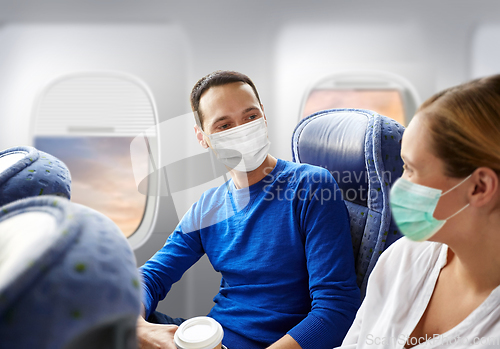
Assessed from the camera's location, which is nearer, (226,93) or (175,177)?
(226,93)

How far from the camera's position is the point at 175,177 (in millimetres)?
2371

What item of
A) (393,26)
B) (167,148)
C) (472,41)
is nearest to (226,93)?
(167,148)

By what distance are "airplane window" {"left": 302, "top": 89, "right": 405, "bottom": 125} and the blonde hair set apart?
139cm

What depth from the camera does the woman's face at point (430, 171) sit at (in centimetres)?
89

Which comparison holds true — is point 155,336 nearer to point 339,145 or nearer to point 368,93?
point 339,145

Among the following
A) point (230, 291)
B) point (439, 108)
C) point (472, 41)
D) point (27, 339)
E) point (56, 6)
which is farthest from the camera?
point (56, 6)

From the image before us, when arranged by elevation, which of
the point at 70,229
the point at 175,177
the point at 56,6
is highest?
the point at 56,6

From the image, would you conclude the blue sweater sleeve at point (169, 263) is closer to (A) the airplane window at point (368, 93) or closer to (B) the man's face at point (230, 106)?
(B) the man's face at point (230, 106)

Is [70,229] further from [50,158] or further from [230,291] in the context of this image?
[230,291]

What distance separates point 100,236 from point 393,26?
235 cm

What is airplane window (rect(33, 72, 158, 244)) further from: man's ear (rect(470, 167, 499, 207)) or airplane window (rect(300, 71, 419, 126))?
man's ear (rect(470, 167, 499, 207))

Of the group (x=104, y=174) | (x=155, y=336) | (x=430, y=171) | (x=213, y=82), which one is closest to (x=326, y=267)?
(x=430, y=171)

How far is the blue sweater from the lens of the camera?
4.30 ft

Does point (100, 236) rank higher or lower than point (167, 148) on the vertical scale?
higher
